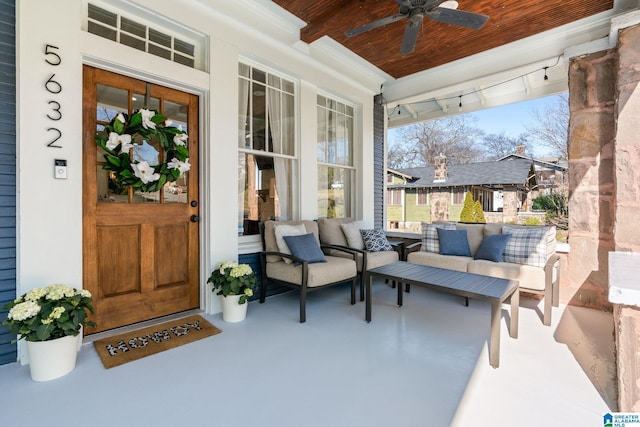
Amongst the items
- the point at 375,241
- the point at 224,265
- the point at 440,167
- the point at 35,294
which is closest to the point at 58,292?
the point at 35,294

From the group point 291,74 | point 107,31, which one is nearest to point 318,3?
point 291,74

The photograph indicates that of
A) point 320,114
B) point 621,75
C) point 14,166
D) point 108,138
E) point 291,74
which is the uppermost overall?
point 291,74

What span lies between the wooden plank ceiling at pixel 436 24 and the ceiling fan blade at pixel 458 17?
24 centimetres

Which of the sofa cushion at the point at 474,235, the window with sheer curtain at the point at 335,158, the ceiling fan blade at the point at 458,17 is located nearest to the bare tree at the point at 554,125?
the sofa cushion at the point at 474,235

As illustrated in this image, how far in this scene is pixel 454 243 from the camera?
13.4 feet

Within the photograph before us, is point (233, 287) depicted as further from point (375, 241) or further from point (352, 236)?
point (375, 241)

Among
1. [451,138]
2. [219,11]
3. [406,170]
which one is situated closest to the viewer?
[219,11]

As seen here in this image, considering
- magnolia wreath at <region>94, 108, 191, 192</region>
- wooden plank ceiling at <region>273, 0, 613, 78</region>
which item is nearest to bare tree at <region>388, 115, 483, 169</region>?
wooden plank ceiling at <region>273, 0, 613, 78</region>

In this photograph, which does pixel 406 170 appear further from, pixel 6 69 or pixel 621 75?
pixel 6 69

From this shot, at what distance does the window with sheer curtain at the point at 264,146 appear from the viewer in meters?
3.68

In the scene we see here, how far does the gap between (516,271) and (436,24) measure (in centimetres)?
299

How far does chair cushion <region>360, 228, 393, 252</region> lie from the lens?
13.9 ft

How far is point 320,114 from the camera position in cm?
474

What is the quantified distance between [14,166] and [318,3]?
124 inches
